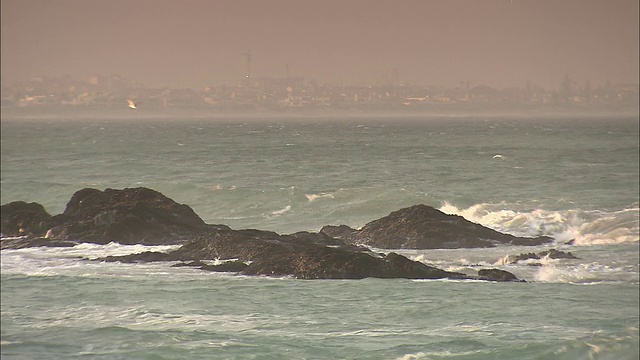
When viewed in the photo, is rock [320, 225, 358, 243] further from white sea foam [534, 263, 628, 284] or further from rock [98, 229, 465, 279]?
white sea foam [534, 263, 628, 284]

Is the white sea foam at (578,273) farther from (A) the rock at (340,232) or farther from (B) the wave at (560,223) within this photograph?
(A) the rock at (340,232)

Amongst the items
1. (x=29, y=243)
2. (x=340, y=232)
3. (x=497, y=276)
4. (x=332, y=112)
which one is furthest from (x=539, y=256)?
(x=29, y=243)

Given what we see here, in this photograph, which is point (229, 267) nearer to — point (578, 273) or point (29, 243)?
point (29, 243)

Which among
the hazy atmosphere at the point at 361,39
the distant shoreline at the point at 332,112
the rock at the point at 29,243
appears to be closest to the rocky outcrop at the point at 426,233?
the distant shoreline at the point at 332,112

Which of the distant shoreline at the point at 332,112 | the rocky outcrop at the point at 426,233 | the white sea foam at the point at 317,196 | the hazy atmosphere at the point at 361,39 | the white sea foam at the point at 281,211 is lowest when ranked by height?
the rocky outcrop at the point at 426,233

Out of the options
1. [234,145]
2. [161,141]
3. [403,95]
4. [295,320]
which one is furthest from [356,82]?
[295,320]

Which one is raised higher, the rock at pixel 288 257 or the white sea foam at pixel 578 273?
the rock at pixel 288 257
